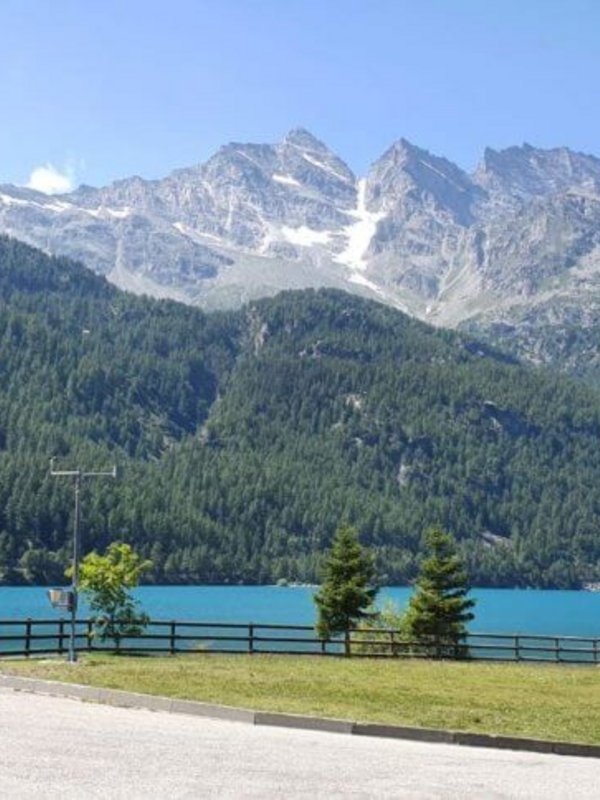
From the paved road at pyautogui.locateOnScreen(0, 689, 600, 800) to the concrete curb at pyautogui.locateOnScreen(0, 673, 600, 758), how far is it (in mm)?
598

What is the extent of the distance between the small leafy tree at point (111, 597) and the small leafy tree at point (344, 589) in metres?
15.6

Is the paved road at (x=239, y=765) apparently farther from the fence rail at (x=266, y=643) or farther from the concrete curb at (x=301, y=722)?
the fence rail at (x=266, y=643)

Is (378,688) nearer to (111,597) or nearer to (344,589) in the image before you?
(111,597)

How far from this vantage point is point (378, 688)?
33.3 metres

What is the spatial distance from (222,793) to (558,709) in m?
15.4

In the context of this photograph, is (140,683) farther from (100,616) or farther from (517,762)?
(100,616)

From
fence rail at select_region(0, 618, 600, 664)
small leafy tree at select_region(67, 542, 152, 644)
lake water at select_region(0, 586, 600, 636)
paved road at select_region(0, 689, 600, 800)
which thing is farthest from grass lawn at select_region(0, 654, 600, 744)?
lake water at select_region(0, 586, 600, 636)

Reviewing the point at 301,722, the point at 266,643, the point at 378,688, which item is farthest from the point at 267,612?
the point at 301,722

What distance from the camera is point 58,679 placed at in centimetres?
3275

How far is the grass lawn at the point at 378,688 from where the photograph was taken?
26281mm

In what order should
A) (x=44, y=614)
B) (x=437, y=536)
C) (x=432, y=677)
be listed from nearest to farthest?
1. (x=432, y=677)
2. (x=437, y=536)
3. (x=44, y=614)

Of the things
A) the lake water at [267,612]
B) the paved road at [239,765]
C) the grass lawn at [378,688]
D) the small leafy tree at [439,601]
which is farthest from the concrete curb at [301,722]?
the lake water at [267,612]

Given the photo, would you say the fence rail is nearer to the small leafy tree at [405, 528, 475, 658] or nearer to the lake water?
the small leafy tree at [405, 528, 475, 658]

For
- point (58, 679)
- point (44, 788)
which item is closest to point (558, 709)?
point (58, 679)
